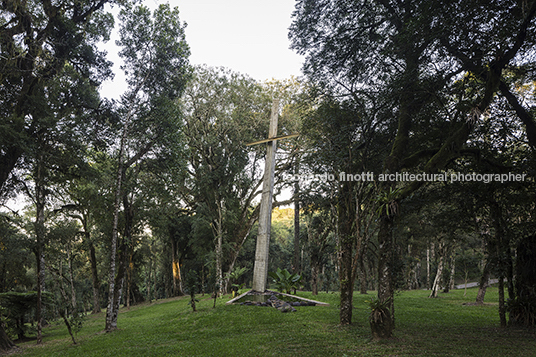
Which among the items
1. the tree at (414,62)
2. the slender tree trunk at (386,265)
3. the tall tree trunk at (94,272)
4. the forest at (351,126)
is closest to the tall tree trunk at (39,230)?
the forest at (351,126)

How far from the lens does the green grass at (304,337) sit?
22.5 feet

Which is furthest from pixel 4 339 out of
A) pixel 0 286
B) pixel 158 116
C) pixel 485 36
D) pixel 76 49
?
pixel 485 36

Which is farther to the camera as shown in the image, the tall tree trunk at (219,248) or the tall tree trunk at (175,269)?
the tall tree trunk at (175,269)

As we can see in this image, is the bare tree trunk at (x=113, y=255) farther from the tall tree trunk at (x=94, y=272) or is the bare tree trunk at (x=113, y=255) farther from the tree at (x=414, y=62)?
the tall tree trunk at (x=94, y=272)

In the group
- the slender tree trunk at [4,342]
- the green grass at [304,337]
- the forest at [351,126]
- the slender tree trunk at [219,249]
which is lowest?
the slender tree trunk at [4,342]

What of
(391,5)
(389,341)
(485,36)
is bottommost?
(389,341)

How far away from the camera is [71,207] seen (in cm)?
2067

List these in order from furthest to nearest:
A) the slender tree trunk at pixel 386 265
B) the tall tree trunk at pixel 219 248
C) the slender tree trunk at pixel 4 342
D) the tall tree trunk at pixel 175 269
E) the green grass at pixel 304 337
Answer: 1. the tall tree trunk at pixel 175 269
2. the tall tree trunk at pixel 219 248
3. the slender tree trunk at pixel 4 342
4. the slender tree trunk at pixel 386 265
5. the green grass at pixel 304 337

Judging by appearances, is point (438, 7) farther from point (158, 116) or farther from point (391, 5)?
point (158, 116)

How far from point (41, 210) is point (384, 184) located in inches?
496

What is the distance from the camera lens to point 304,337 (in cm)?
809

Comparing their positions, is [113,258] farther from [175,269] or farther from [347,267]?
[175,269]

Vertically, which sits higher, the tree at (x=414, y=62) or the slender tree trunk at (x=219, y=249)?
the tree at (x=414, y=62)

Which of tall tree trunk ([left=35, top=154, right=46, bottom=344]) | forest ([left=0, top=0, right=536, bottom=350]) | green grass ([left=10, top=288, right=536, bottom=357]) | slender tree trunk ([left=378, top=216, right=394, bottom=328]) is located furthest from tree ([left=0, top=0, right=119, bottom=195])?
slender tree trunk ([left=378, top=216, right=394, bottom=328])
